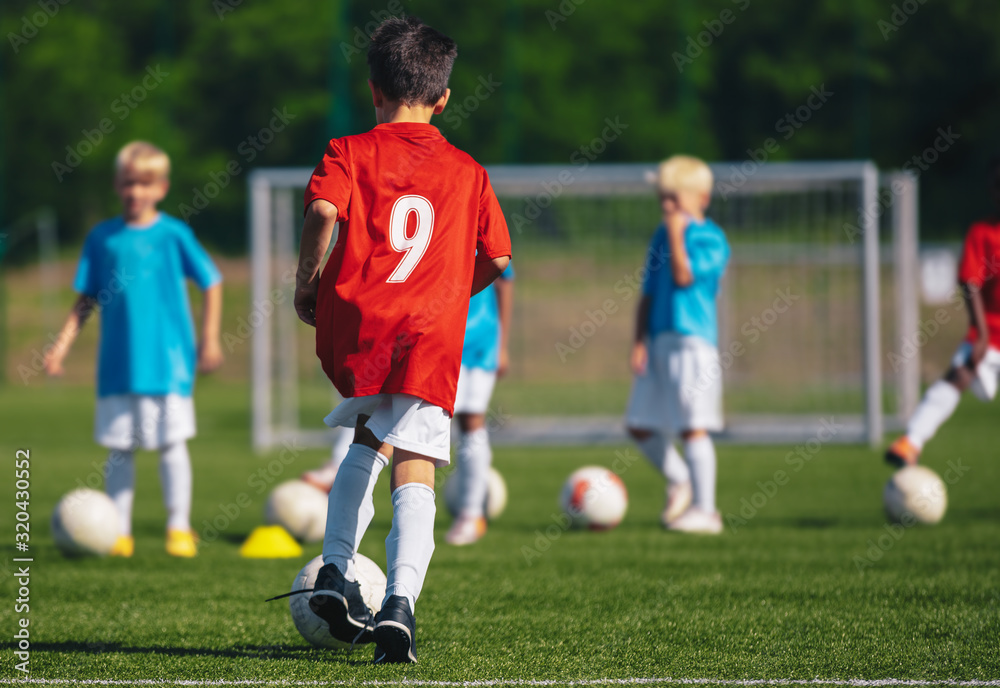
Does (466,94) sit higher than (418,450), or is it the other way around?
(466,94)

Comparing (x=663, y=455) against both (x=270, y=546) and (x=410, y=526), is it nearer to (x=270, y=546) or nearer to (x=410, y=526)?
(x=270, y=546)

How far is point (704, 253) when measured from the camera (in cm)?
660

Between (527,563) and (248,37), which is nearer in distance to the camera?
(527,563)

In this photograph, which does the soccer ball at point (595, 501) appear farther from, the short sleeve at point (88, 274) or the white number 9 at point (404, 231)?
the white number 9 at point (404, 231)

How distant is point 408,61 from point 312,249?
0.56m

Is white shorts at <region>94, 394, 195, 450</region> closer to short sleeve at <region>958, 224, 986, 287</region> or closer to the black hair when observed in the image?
the black hair

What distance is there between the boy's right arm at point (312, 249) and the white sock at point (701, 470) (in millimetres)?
3373

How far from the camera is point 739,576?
504 cm

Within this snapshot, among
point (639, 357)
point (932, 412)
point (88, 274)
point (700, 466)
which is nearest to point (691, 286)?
point (639, 357)

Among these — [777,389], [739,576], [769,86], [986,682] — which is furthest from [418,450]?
[769,86]

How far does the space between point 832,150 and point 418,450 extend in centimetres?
1773

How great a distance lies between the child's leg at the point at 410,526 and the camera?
3.29 m

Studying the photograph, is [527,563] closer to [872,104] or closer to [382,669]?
[382,669]

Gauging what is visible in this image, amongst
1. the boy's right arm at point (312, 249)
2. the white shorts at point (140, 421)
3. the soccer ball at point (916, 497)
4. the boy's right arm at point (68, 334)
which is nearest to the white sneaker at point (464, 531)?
the white shorts at point (140, 421)
